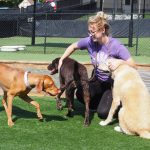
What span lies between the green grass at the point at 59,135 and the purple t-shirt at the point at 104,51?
0.98 m

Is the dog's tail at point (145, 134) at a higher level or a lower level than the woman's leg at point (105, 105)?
lower

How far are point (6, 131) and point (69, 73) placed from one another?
4.97 feet

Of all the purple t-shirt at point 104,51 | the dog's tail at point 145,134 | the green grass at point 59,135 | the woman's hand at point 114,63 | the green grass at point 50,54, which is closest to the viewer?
the green grass at point 59,135

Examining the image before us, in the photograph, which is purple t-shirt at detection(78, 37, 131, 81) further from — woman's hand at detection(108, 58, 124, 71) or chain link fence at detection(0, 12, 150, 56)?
chain link fence at detection(0, 12, 150, 56)

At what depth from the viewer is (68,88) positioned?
812 cm

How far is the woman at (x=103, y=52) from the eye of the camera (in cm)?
731

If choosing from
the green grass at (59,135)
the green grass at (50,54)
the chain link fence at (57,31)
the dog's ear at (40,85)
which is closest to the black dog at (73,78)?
the green grass at (59,135)

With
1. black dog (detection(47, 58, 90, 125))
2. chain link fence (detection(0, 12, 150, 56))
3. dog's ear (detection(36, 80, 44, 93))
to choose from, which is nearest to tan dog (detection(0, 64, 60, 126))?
dog's ear (detection(36, 80, 44, 93))

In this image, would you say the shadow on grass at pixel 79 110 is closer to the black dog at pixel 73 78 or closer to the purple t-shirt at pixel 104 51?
the black dog at pixel 73 78

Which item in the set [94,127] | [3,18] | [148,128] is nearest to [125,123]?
[148,128]

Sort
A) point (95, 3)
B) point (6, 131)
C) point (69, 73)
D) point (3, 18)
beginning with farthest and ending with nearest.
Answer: point (95, 3) < point (3, 18) < point (69, 73) < point (6, 131)

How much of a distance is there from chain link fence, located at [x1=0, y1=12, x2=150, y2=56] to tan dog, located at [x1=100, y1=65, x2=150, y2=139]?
1184 cm

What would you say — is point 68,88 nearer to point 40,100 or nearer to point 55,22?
point 40,100

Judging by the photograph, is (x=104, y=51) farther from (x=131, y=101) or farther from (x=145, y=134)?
(x=145, y=134)
